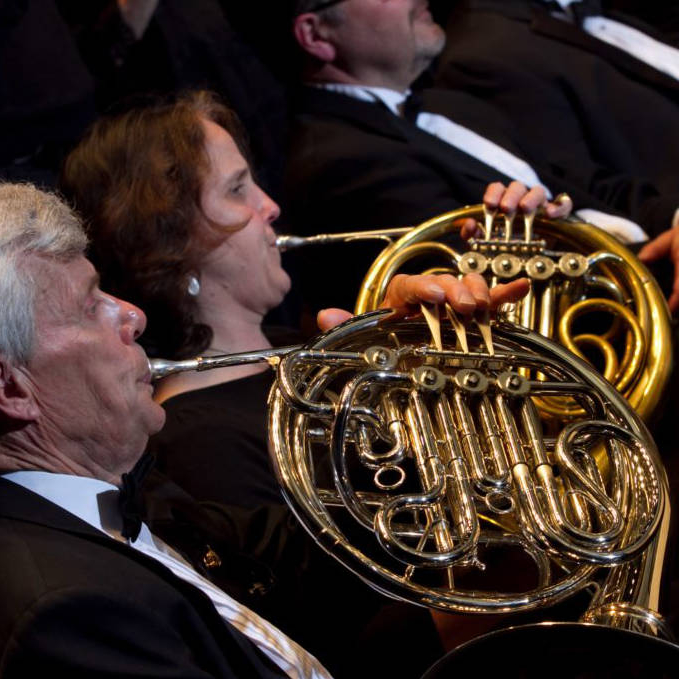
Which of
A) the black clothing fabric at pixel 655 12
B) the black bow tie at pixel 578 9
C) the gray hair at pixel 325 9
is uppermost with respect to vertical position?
the gray hair at pixel 325 9

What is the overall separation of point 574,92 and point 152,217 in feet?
4.35

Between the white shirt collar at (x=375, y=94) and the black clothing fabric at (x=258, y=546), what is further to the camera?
the white shirt collar at (x=375, y=94)

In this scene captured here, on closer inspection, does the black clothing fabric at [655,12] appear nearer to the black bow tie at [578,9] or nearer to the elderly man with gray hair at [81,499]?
the black bow tie at [578,9]

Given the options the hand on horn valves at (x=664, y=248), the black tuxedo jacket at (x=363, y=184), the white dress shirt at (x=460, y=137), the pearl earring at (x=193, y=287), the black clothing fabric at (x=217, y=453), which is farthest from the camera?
the white dress shirt at (x=460, y=137)

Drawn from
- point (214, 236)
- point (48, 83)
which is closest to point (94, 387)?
point (214, 236)

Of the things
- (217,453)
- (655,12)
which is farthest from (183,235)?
(655,12)

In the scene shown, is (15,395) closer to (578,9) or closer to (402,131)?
(402,131)

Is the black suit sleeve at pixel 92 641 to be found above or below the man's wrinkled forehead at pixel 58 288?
below

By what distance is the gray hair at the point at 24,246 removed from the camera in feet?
4.08

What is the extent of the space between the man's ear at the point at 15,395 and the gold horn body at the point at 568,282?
Result: 55 centimetres

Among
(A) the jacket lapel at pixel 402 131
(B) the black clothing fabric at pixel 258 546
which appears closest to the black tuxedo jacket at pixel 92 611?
(B) the black clothing fabric at pixel 258 546

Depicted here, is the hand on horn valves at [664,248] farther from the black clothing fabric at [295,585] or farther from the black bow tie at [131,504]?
the black bow tie at [131,504]

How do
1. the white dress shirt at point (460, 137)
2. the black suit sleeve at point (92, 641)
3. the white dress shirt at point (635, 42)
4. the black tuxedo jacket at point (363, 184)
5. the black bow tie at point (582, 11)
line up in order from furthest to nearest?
the black bow tie at point (582, 11) < the white dress shirt at point (635, 42) < the white dress shirt at point (460, 137) < the black tuxedo jacket at point (363, 184) < the black suit sleeve at point (92, 641)

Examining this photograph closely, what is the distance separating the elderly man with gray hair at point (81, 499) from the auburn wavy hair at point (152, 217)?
0.48 meters
